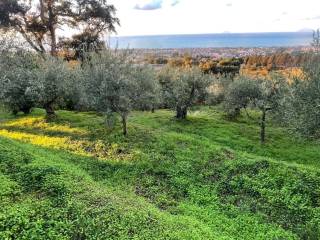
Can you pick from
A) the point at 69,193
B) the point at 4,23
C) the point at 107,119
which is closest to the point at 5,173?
the point at 69,193

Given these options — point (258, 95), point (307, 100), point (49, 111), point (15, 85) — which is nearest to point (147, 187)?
point (307, 100)

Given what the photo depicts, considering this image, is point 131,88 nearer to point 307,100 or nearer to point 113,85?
point 113,85

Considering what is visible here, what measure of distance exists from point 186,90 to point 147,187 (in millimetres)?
21894

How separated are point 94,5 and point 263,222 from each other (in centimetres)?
4407

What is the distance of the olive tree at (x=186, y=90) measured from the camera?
45.0m

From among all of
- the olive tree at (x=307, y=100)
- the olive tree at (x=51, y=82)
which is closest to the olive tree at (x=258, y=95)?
the olive tree at (x=307, y=100)

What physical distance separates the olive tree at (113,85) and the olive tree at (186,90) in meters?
10.4

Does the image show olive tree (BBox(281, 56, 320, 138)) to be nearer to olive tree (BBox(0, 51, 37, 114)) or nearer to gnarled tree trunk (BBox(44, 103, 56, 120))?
olive tree (BBox(0, 51, 37, 114))

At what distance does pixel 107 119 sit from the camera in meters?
33.6

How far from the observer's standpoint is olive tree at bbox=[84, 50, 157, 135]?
32219 millimetres

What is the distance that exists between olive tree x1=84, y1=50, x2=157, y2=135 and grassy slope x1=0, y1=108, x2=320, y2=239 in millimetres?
2639

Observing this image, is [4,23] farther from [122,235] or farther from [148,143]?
[122,235]

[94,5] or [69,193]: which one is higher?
[94,5]

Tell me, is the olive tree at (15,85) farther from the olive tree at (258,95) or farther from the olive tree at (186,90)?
the olive tree at (258,95)
